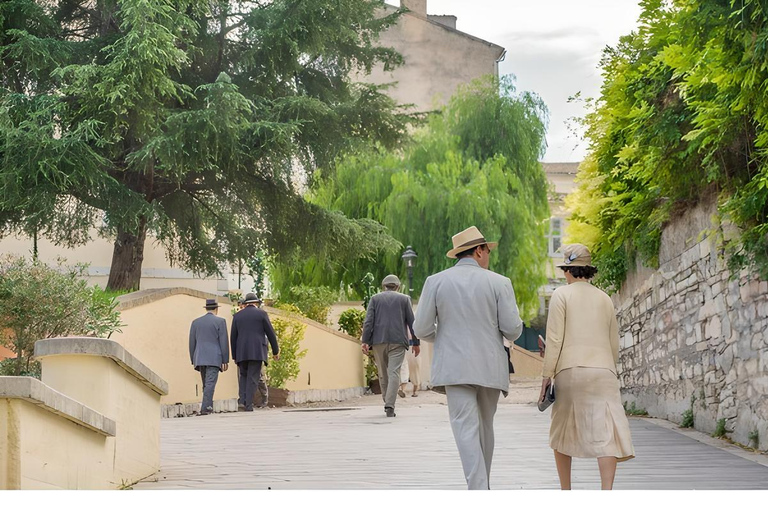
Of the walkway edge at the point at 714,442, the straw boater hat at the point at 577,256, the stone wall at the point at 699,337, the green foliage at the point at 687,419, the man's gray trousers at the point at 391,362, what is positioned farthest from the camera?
the man's gray trousers at the point at 391,362

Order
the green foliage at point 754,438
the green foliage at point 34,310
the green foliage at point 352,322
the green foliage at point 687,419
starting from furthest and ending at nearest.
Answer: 1. the green foliage at point 352,322
2. the green foliage at point 687,419
3. the green foliage at point 34,310
4. the green foliage at point 754,438

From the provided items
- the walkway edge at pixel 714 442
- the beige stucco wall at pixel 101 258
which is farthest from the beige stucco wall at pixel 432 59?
the walkway edge at pixel 714 442

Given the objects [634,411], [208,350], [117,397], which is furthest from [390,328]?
[117,397]

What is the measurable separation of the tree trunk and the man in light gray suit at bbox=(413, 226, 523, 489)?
14.0m

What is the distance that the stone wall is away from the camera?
8492 millimetres

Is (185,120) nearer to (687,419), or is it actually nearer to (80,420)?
(687,419)

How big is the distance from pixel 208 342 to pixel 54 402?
30.7 feet

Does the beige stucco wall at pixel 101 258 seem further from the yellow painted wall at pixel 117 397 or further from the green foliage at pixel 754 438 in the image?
the green foliage at pixel 754 438

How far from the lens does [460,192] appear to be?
28203 millimetres

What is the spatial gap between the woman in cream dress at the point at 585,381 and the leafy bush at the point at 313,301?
17.4 metres

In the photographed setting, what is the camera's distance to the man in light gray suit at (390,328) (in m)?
12.9

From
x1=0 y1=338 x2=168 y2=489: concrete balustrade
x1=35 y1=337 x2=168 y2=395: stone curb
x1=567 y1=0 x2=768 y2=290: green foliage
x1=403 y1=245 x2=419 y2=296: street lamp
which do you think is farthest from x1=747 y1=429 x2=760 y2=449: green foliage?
x1=403 y1=245 x2=419 y2=296: street lamp

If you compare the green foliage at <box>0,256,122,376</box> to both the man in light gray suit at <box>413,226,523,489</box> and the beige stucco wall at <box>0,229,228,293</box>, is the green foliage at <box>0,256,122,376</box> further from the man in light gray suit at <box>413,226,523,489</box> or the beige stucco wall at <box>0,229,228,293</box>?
the beige stucco wall at <box>0,229,228,293</box>

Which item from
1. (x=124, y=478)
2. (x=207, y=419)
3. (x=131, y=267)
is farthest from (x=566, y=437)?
(x=131, y=267)
